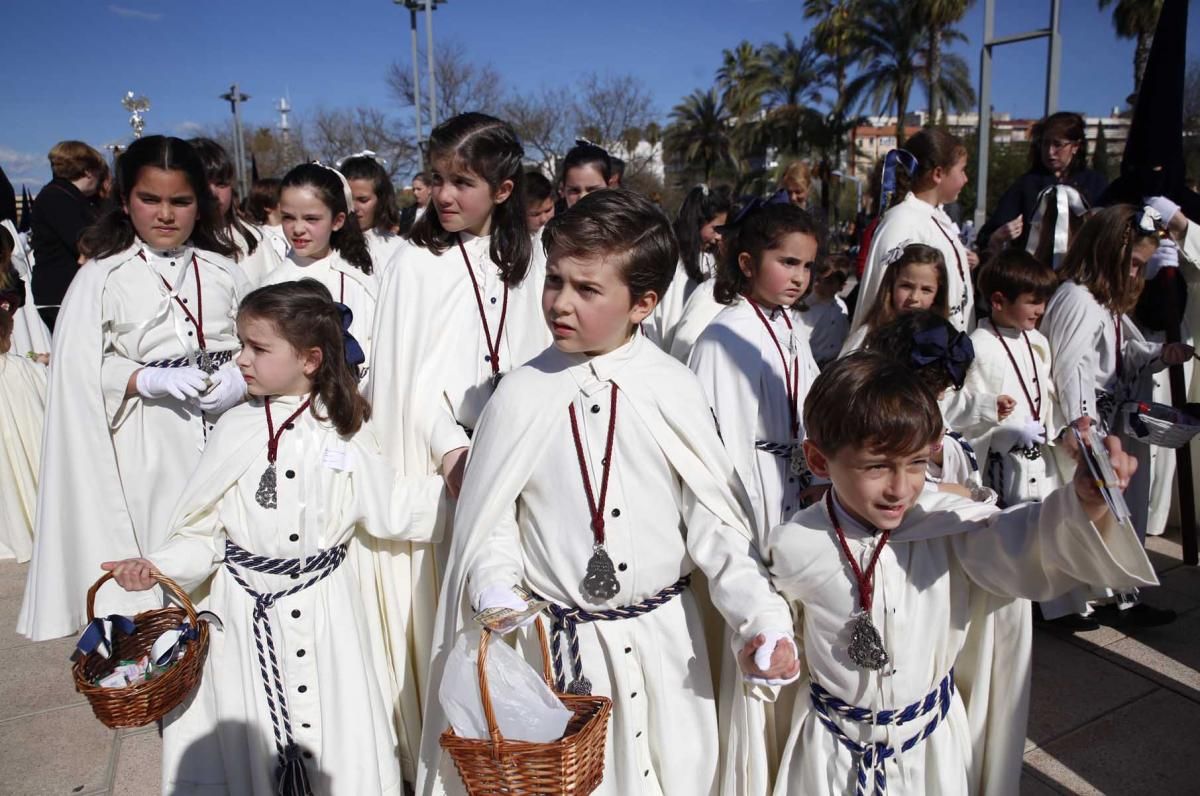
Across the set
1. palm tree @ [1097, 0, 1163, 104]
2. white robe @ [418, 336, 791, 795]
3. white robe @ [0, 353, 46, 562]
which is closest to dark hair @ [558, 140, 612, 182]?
white robe @ [418, 336, 791, 795]

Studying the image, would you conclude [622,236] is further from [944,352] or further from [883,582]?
[944,352]

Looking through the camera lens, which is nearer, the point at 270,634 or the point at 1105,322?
the point at 270,634

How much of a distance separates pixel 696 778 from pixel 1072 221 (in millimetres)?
4517

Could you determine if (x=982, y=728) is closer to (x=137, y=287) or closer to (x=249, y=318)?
(x=249, y=318)

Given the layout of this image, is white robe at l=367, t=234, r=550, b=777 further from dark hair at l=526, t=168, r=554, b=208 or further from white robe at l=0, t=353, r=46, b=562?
white robe at l=0, t=353, r=46, b=562

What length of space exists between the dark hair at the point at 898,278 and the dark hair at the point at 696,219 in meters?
1.91

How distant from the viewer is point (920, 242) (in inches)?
181

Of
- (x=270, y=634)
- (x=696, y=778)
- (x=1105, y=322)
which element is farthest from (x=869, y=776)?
(x=1105, y=322)

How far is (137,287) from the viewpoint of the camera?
368 cm

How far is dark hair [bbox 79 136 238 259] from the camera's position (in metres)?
3.53

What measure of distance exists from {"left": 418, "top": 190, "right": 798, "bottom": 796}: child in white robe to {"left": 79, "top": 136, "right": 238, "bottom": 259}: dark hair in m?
2.07

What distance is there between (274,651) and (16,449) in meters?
4.84

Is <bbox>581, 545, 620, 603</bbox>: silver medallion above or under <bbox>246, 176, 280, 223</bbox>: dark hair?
under

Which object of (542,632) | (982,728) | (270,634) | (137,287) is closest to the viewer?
(542,632)
